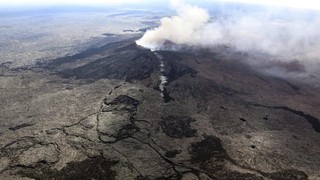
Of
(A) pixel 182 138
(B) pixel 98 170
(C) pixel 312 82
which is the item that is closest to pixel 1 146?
(B) pixel 98 170

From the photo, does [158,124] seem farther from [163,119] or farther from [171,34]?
[171,34]

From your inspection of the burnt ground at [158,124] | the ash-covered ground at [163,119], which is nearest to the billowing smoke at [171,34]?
the ash-covered ground at [163,119]

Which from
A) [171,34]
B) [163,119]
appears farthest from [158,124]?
[171,34]

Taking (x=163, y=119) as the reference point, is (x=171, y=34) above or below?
above

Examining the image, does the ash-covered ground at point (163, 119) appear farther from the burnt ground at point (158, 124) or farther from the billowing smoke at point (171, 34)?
the billowing smoke at point (171, 34)

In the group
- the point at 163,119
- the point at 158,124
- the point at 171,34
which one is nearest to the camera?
the point at 158,124

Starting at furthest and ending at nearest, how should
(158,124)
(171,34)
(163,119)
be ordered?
(171,34), (163,119), (158,124)

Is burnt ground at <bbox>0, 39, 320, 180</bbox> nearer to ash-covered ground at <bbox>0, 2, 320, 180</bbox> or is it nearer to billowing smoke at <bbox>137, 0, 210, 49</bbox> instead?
ash-covered ground at <bbox>0, 2, 320, 180</bbox>

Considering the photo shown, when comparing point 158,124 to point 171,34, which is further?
point 171,34

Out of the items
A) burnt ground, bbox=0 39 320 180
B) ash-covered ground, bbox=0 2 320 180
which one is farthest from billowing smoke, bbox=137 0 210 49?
burnt ground, bbox=0 39 320 180
